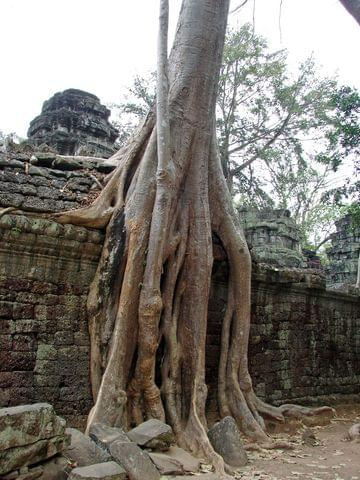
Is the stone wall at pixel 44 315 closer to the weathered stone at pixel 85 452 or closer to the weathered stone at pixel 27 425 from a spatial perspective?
the weathered stone at pixel 85 452

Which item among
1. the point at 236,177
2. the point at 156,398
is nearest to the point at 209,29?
the point at 156,398

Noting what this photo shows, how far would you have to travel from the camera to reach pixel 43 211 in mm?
4402

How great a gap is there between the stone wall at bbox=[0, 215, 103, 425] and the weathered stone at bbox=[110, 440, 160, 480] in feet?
4.12

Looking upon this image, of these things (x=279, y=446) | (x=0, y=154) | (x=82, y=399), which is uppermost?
(x=0, y=154)

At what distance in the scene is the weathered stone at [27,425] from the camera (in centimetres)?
249

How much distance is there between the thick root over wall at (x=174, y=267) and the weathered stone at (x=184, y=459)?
157 mm

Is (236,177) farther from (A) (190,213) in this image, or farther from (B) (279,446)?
(B) (279,446)

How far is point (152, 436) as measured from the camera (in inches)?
133

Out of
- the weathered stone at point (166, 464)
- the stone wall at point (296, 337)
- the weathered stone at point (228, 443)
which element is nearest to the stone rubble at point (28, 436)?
the weathered stone at point (166, 464)

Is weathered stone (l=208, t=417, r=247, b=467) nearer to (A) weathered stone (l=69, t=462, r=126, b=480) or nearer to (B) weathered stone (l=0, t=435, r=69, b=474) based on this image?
(A) weathered stone (l=69, t=462, r=126, b=480)

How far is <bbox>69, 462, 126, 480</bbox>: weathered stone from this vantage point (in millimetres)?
2518

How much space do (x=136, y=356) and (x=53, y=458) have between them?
4.96 ft

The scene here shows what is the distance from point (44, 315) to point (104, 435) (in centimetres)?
136

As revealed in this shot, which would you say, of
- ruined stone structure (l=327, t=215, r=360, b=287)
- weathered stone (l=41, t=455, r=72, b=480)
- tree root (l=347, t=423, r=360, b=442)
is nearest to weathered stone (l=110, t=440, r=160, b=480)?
weathered stone (l=41, t=455, r=72, b=480)
